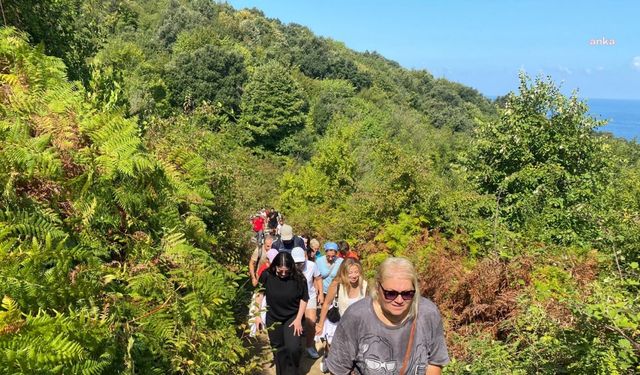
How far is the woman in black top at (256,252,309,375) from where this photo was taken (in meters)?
5.22

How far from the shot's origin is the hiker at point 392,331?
2.77 meters

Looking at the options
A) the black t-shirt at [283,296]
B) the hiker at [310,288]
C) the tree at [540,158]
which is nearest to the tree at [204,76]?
the tree at [540,158]

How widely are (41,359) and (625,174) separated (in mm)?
29258

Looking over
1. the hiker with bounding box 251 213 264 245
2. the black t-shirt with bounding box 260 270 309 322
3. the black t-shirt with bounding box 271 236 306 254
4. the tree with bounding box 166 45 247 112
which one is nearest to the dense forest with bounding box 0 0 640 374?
the black t-shirt with bounding box 260 270 309 322

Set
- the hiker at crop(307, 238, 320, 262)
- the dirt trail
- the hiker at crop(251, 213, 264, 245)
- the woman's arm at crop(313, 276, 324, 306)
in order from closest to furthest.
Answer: the dirt trail < the woman's arm at crop(313, 276, 324, 306) < the hiker at crop(307, 238, 320, 262) < the hiker at crop(251, 213, 264, 245)

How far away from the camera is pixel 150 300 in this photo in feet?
12.6

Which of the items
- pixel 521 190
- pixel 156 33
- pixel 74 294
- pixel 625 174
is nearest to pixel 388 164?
pixel 521 190

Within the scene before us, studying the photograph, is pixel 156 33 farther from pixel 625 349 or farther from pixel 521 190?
pixel 625 349

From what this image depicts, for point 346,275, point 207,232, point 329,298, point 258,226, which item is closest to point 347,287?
point 346,275

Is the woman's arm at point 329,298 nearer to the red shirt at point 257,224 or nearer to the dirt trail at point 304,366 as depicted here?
the dirt trail at point 304,366

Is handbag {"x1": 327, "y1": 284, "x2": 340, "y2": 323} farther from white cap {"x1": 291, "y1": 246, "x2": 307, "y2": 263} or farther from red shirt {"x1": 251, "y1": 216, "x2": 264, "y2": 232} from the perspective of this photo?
red shirt {"x1": 251, "y1": 216, "x2": 264, "y2": 232}

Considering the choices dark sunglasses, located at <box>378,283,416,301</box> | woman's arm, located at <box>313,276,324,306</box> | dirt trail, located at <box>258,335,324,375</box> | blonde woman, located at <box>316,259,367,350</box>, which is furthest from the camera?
woman's arm, located at <box>313,276,324,306</box>

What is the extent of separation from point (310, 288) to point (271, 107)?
154 ft

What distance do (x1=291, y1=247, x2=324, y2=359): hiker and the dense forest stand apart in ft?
2.56
